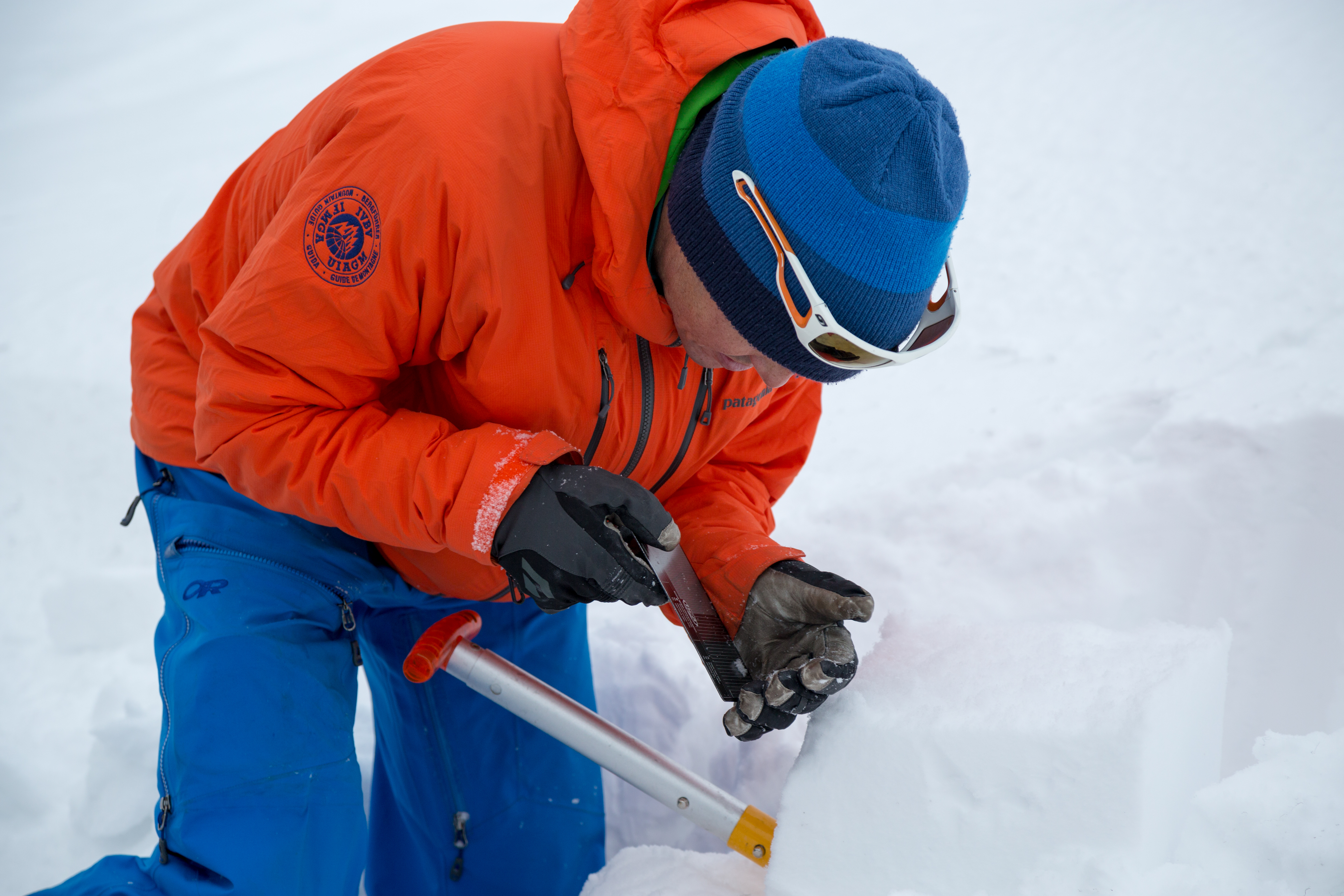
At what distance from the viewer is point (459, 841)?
191 cm

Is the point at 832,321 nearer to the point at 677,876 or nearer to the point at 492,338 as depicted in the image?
the point at 492,338

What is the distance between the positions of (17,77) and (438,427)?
6902mm

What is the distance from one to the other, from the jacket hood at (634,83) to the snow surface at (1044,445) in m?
0.77

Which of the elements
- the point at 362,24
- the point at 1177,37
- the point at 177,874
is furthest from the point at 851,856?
the point at 362,24

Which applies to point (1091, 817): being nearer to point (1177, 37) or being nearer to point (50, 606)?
point (50, 606)

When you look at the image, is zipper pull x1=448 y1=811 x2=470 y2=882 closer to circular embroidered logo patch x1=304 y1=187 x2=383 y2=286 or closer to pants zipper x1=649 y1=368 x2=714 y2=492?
pants zipper x1=649 y1=368 x2=714 y2=492

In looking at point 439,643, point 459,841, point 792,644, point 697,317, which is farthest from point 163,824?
point 697,317

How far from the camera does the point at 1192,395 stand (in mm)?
2773

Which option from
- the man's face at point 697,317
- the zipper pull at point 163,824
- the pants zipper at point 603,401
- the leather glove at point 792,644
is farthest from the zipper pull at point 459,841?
the man's face at point 697,317

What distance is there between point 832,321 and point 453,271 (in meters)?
0.52

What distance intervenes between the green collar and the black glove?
0.34 m

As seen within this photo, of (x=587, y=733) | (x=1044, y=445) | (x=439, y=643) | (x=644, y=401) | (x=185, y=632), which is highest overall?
(x=644, y=401)

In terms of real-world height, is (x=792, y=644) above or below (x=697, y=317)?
below

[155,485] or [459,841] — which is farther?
[459,841]
